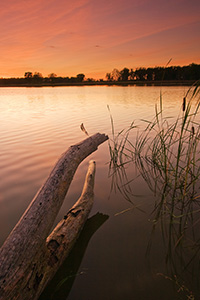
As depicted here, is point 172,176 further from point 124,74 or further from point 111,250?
point 124,74

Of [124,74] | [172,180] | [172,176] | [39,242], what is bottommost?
Result: [172,176]

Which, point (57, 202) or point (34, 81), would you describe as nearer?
point (57, 202)

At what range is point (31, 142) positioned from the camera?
7.21 meters

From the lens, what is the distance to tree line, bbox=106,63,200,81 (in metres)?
77.2

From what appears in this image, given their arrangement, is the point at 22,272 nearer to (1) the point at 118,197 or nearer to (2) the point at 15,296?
(2) the point at 15,296

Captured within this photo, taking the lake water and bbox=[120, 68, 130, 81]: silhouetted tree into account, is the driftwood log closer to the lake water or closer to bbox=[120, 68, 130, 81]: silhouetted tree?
the lake water

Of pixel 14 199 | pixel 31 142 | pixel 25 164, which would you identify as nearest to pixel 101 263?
pixel 14 199

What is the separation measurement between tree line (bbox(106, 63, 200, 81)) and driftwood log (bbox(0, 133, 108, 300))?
6278 centimetres

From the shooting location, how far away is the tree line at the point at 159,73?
7719 cm

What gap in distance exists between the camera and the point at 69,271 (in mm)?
2139

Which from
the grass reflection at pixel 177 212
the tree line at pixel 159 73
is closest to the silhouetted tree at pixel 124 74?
the tree line at pixel 159 73

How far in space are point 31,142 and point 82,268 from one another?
5786 mm

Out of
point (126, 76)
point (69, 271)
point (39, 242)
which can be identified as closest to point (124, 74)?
point (126, 76)

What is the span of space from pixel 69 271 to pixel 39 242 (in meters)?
0.66
